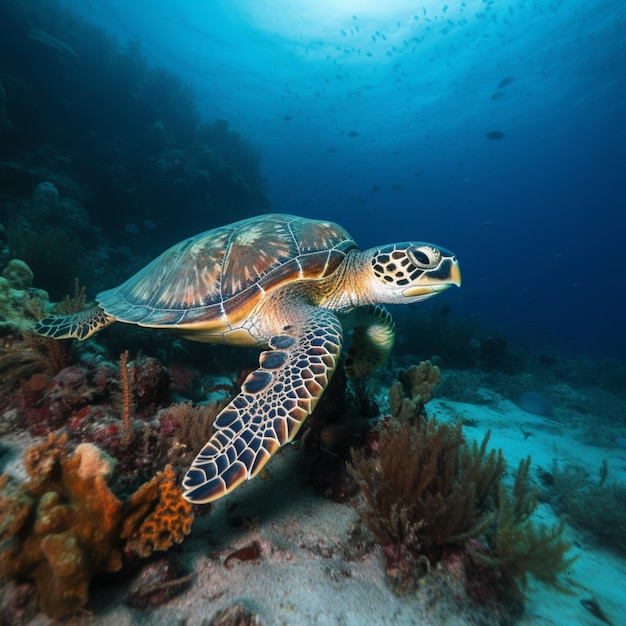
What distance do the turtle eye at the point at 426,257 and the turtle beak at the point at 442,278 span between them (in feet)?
0.25

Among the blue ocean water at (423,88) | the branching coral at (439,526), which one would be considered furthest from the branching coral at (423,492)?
the blue ocean water at (423,88)

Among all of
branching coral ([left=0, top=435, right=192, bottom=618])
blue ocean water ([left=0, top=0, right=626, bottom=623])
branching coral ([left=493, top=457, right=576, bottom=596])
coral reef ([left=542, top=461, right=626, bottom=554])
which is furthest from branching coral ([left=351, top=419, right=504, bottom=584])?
coral reef ([left=542, top=461, right=626, bottom=554])

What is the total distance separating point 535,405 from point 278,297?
7125 mm

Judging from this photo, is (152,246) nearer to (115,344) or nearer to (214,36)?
(115,344)

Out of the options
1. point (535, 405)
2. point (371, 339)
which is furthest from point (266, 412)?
point (535, 405)

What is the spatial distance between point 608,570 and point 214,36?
154 ft

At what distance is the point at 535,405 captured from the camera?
7.11 meters

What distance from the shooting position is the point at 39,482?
4.76 feet

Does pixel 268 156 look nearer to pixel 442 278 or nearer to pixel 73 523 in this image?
pixel 442 278

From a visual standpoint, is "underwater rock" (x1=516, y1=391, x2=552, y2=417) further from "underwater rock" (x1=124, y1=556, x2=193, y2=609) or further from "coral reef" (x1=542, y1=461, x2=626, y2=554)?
"underwater rock" (x1=124, y1=556, x2=193, y2=609)

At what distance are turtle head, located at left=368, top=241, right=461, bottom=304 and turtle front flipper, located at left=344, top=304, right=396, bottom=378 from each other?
2.35ft

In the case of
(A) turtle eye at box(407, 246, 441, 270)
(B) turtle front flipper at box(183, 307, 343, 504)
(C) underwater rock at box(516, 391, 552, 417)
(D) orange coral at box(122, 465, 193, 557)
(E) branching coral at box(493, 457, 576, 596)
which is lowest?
(C) underwater rock at box(516, 391, 552, 417)

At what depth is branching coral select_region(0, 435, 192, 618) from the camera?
1.23 metres

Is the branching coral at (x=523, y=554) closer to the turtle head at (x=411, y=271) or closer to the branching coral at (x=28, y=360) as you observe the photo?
the turtle head at (x=411, y=271)
